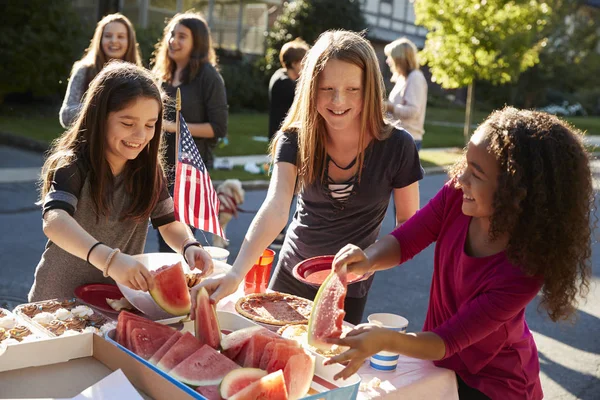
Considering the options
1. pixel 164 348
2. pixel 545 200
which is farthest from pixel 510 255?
pixel 164 348

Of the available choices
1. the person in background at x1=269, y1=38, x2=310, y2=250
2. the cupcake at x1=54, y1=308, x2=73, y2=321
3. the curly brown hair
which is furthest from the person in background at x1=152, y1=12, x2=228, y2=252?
the curly brown hair

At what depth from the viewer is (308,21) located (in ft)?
85.0

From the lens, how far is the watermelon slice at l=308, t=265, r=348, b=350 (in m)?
2.23

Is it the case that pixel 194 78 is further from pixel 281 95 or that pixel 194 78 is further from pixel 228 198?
pixel 281 95

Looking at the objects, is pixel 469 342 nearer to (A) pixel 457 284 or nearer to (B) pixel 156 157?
(A) pixel 457 284

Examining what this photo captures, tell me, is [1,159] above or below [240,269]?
below

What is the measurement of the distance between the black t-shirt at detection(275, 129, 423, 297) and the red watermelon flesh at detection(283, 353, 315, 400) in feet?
4.23

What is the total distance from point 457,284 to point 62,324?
138 centimetres

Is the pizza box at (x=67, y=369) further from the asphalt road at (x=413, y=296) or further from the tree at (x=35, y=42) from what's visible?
the tree at (x=35, y=42)

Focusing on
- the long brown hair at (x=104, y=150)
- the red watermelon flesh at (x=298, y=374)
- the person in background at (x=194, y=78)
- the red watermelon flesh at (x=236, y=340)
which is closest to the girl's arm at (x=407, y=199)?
the long brown hair at (x=104, y=150)

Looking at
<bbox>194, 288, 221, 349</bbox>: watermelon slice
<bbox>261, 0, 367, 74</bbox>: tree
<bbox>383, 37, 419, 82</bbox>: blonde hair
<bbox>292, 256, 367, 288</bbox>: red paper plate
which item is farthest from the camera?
<bbox>261, 0, 367, 74</bbox>: tree

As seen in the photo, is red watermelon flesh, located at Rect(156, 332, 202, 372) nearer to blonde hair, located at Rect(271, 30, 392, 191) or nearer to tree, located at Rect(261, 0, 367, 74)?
blonde hair, located at Rect(271, 30, 392, 191)

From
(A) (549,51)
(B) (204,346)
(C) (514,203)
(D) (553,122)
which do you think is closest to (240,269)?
(B) (204,346)

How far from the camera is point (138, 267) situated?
2553mm
